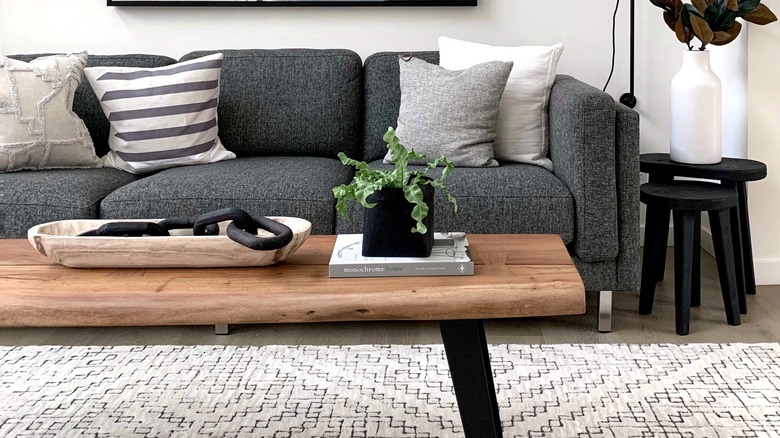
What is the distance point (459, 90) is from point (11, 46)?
6.26 ft

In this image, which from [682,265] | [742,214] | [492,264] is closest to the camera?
[492,264]

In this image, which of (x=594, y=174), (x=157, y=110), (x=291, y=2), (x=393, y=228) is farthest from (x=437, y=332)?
(x=291, y=2)

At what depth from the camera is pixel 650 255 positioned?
9.20 ft

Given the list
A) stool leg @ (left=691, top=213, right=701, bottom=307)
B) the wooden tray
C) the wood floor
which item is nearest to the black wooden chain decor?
the wooden tray

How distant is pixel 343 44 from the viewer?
144 inches

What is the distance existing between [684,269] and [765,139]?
2.47 feet

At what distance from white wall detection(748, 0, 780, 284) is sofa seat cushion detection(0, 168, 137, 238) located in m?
2.16

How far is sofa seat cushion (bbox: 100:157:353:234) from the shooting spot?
2.65 metres

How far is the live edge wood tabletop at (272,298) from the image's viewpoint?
1503 mm

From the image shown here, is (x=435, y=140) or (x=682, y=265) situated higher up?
(x=435, y=140)

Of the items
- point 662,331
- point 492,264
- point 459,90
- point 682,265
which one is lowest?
point 662,331

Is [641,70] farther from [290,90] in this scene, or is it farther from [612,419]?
[612,419]

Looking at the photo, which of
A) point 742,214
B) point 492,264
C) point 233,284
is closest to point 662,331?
point 742,214

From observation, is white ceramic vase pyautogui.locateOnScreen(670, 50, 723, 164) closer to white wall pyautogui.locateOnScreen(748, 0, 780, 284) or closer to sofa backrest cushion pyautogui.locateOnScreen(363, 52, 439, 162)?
white wall pyautogui.locateOnScreen(748, 0, 780, 284)
